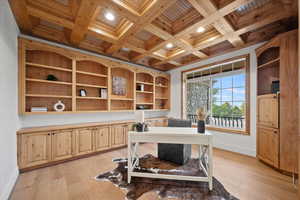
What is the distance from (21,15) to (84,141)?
8.64ft

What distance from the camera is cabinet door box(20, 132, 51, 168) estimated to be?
7.51 ft

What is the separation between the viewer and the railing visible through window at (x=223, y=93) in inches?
138

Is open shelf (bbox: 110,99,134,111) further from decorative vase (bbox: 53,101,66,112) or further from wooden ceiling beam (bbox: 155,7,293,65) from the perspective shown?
wooden ceiling beam (bbox: 155,7,293,65)

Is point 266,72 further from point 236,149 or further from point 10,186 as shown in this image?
point 10,186

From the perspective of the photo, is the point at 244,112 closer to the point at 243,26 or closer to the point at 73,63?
the point at 243,26

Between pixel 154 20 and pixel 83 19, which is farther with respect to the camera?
pixel 154 20

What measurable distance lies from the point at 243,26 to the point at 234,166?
282 cm

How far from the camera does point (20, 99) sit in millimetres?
2359

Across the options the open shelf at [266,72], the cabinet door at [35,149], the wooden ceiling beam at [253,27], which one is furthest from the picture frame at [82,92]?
the open shelf at [266,72]

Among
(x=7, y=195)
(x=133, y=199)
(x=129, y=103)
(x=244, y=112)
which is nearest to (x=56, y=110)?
(x=7, y=195)

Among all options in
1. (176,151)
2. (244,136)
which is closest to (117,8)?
(176,151)

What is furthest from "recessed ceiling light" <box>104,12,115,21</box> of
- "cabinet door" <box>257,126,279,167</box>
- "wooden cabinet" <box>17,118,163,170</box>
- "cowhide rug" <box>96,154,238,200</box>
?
"cabinet door" <box>257,126,279,167</box>

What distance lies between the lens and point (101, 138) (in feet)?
10.7

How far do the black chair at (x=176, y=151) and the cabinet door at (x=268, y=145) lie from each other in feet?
5.20
